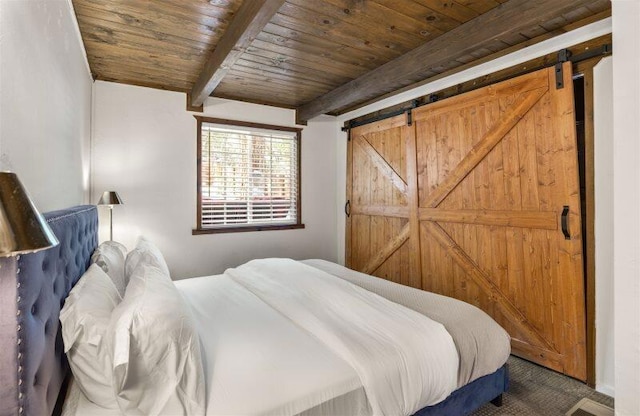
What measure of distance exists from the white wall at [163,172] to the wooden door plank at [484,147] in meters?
2.10

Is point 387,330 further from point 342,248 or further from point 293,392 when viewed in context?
point 342,248

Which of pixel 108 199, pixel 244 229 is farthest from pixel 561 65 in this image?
pixel 108 199

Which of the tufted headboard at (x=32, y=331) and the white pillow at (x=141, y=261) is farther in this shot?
the white pillow at (x=141, y=261)

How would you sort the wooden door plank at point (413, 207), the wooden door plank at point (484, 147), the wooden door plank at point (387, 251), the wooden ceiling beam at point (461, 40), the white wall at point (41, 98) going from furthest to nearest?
the wooden door plank at point (387, 251), the wooden door plank at point (413, 207), the wooden door plank at point (484, 147), the wooden ceiling beam at point (461, 40), the white wall at point (41, 98)

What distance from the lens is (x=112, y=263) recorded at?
2.02m

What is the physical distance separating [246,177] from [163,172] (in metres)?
0.96

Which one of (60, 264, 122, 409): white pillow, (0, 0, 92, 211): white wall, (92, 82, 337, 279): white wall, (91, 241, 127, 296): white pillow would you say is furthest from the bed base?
(92, 82, 337, 279): white wall

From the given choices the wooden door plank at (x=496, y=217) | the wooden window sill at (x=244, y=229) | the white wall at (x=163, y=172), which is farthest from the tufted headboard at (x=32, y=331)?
the wooden door plank at (x=496, y=217)

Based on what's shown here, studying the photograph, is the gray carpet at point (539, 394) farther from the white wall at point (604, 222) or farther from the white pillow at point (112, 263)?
the white pillow at point (112, 263)

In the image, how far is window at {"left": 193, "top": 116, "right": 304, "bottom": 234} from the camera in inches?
152

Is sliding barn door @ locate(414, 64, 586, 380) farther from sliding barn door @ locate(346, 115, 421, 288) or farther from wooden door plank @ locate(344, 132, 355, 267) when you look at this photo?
wooden door plank @ locate(344, 132, 355, 267)

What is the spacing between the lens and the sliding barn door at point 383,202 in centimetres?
357

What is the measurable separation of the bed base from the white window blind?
301 cm
